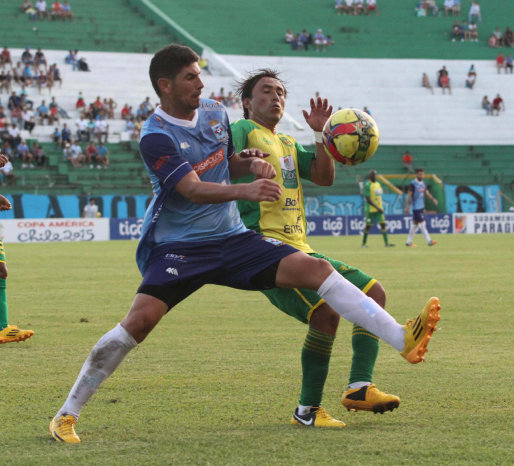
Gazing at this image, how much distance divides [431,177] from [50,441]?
3875cm

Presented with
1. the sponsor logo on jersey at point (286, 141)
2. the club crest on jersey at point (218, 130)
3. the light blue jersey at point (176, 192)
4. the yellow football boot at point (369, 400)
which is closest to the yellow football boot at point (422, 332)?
the yellow football boot at point (369, 400)

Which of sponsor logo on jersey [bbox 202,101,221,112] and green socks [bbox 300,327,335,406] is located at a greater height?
sponsor logo on jersey [bbox 202,101,221,112]

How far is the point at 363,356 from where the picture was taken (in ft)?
18.0

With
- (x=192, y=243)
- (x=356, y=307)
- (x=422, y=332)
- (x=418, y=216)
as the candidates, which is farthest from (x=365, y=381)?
(x=418, y=216)

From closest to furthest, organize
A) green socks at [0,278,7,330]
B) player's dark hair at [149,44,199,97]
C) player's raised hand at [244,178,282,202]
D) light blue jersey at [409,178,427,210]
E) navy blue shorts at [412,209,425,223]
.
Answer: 1. player's raised hand at [244,178,282,202]
2. player's dark hair at [149,44,199,97]
3. green socks at [0,278,7,330]
4. navy blue shorts at [412,209,425,223]
5. light blue jersey at [409,178,427,210]

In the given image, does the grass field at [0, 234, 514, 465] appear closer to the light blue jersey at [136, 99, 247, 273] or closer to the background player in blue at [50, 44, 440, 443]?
the background player in blue at [50, 44, 440, 443]

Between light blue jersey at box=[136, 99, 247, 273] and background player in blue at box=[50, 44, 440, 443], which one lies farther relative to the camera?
light blue jersey at box=[136, 99, 247, 273]

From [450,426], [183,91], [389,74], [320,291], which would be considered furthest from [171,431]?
[389,74]

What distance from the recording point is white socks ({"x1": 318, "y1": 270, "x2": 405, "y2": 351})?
16.0 ft

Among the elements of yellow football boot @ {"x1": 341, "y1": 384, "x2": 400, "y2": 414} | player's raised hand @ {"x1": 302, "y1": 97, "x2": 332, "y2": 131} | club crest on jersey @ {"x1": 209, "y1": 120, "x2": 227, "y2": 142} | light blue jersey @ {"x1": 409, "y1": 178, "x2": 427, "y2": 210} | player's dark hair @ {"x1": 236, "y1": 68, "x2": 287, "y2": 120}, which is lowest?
light blue jersey @ {"x1": 409, "y1": 178, "x2": 427, "y2": 210}

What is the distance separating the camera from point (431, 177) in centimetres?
4244

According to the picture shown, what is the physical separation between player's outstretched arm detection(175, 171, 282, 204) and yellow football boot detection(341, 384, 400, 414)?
1.35 meters

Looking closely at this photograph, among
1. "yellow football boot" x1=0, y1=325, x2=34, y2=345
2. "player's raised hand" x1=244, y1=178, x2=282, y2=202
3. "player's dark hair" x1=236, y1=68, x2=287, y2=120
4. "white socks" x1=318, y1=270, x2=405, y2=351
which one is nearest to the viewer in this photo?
"player's raised hand" x1=244, y1=178, x2=282, y2=202

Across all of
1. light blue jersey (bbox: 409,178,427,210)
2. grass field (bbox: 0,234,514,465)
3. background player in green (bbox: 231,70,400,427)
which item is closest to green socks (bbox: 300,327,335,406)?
background player in green (bbox: 231,70,400,427)
